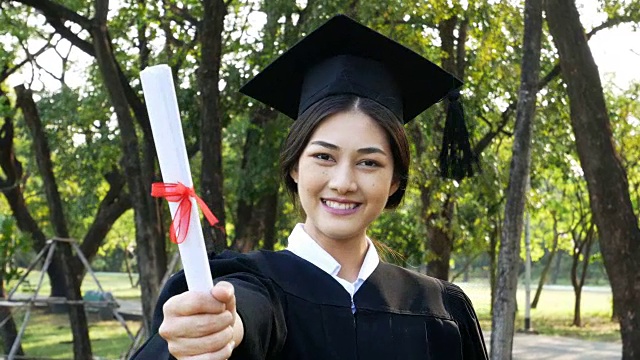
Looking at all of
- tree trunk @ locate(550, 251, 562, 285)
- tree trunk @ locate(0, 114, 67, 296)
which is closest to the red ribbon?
tree trunk @ locate(0, 114, 67, 296)

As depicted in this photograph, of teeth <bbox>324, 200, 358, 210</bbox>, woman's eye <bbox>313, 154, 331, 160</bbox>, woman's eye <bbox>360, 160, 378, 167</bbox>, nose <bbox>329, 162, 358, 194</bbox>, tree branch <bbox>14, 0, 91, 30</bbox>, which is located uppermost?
tree branch <bbox>14, 0, 91, 30</bbox>

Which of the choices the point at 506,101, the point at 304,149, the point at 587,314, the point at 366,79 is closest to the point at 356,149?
the point at 304,149

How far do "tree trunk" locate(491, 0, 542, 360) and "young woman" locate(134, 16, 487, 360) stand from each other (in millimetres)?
7020

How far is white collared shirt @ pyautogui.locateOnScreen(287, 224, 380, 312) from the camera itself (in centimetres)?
269

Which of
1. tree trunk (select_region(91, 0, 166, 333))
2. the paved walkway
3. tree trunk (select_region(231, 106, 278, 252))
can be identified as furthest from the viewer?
the paved walkway

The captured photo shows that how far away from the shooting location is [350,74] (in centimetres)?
288

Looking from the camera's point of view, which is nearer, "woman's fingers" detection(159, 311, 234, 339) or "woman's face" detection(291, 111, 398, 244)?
"woman's fingers" detection(159, 311, 234, 339)

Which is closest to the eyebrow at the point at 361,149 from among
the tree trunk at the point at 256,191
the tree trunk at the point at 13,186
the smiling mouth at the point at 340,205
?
the smiling mouth at the point at 340,205

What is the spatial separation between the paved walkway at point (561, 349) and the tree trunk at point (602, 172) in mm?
12600

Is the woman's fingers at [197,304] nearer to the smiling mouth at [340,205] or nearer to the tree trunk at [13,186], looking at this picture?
the smiling mouth at [340,205]

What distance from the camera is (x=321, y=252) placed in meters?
2.71

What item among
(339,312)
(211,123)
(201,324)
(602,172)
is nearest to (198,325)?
(201,324)

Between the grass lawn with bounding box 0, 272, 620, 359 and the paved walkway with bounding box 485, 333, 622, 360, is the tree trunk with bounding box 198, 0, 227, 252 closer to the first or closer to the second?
the grass lawn with bounding box 0, 272, 620, 359

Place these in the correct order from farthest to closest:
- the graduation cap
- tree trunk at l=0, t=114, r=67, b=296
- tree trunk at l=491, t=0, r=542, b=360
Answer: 1. tree trunk at l=0, t=114, r=67, b=296
2. tree trunk at l=491, t=0, r=542, b=360
3. the graduation cap
